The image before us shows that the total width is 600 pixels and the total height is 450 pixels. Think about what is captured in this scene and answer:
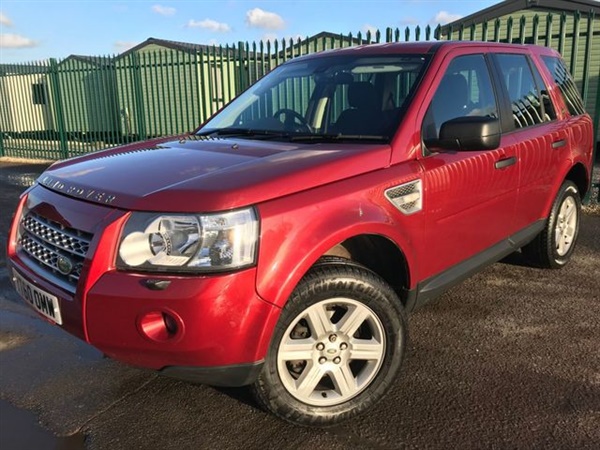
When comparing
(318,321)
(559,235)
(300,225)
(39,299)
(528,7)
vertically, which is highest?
(528,7)

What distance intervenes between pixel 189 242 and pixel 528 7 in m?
13.1

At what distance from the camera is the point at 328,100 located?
3592 millimetres

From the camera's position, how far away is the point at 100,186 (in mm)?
2484

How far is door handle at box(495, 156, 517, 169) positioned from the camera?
3.48m

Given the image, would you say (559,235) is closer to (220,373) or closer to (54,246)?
(220,373)

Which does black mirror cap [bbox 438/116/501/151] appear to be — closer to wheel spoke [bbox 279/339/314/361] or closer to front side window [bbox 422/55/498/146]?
front side window [bbox 422/55/498/146]

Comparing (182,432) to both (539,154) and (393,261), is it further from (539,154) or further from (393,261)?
(539,154)

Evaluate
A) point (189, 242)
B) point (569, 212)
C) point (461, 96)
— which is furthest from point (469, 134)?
point (569, 212)

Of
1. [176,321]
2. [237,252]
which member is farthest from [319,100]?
[176,321]

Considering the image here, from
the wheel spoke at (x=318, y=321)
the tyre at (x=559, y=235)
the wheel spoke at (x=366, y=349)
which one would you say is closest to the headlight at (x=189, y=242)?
the wheel spoke at (x=318, y=321)

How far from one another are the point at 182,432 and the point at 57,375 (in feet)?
3.56

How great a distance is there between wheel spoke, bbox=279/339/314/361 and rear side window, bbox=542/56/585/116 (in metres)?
3.47

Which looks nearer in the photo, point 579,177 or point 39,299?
point 39,299

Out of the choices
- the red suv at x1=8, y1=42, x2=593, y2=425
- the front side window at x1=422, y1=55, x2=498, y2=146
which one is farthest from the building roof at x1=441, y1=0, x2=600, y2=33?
the red suv at x1=8, y1=42, x2=593, y2=425
